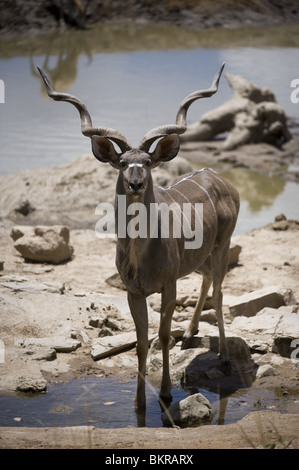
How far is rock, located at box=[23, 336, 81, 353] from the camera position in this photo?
268 inches

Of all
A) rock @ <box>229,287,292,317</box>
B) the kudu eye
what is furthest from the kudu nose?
rock @ <box>229,287,292,317</box>

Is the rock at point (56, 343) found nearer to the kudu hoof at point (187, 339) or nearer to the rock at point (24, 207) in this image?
the kudu hoof at point (187, 339)

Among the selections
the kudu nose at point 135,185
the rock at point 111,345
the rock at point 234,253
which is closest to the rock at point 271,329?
the rock at point 111,345

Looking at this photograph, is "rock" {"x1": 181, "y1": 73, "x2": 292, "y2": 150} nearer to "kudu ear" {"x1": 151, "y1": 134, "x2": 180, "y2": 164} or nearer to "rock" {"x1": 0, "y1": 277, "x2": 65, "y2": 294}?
"rock" {"x1": 0, "y1": 277, "x2": 65, "y2": 294}

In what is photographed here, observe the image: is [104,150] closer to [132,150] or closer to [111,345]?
[132,150]

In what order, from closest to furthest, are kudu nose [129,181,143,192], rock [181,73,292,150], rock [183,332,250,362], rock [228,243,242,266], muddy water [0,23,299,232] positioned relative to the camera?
kudu nose [129,181,143,192] → rock [183,332,250,362] → rock [228,243,242,266] → muddy water [0,23,299,232] → rock [181,73,292,150]

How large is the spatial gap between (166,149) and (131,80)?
16792 mm

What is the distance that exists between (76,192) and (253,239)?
3098 mm

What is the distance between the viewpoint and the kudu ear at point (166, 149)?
5.74 meters

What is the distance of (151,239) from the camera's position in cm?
586

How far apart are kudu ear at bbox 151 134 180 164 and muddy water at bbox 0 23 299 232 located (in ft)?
18.7

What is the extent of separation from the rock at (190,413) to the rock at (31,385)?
1.04 meters
